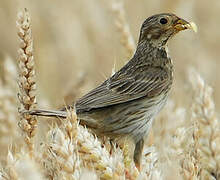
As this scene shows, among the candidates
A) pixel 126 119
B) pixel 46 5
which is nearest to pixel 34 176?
pixel 126 119

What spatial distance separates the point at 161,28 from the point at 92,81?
142 centimetres

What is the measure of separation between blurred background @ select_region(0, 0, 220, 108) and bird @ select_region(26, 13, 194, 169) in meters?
1.04

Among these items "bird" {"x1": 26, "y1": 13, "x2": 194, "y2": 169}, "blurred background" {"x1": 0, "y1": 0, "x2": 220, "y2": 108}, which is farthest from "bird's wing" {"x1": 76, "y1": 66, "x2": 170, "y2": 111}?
"blurred background" {"x1": 0, "y1": 0, "x2": 220, "y2": 108}

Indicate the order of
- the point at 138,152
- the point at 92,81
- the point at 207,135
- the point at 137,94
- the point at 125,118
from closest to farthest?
the point at 207,135 → the point at 138,152 → the point at 125,118 → the point at 137,94 → the point at 92,81

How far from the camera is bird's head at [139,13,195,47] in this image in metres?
4.18

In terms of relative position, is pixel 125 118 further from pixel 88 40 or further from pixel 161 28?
pixel 88 40

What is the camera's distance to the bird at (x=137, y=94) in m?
3.72

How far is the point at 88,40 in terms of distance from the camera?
5594 mm

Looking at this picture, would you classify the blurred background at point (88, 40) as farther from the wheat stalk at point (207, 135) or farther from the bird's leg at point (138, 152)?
the wheat stalk at point (207, 135)

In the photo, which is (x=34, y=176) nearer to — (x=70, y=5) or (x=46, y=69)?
(x=46, y=69)

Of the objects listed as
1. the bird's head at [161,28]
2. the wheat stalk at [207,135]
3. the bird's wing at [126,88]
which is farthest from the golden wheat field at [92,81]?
the bird's head at [161,28]

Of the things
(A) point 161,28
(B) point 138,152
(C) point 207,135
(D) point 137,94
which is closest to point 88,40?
(A) point 161,28

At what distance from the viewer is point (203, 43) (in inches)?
217

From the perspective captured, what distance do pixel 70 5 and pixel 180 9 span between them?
1.05 metres
